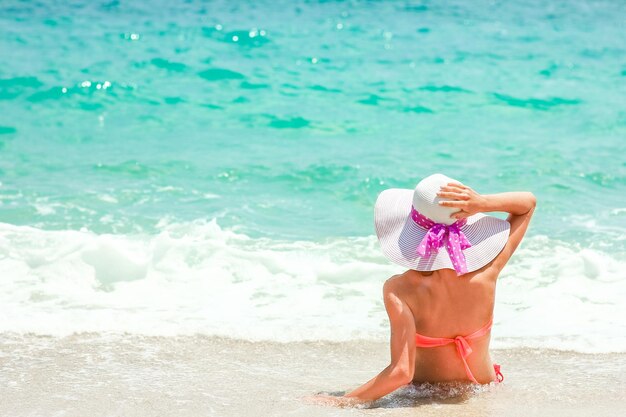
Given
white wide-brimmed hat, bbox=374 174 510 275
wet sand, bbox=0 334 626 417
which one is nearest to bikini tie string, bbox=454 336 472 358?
wet sand, bbox=0 334 626 417

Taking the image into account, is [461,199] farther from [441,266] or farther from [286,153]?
[286,153]

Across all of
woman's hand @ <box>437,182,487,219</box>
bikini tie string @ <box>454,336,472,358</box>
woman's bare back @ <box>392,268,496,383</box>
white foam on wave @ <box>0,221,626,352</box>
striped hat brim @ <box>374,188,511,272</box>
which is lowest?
white foam on wave @ <box>0,221,626,352</box>

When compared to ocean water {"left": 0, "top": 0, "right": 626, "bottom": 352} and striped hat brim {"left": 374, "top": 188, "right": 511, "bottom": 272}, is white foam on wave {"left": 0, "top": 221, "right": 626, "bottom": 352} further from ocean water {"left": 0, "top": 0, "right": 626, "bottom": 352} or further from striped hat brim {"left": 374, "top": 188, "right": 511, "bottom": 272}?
striped hat brim {"left": 374, "top": 188, "right": 511, "bottom": 272}

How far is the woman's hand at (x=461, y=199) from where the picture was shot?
3.30 m

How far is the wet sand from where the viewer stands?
3748 millimetres

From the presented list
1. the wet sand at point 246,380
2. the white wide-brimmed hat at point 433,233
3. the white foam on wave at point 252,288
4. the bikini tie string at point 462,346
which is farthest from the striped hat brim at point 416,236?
the white foam on wave at point 252,288

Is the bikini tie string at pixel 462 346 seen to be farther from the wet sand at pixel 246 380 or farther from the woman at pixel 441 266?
the wet sand at pixel 246 380

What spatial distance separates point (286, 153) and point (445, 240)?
5642 mm

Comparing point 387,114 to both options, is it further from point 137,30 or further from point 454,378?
point 454,378

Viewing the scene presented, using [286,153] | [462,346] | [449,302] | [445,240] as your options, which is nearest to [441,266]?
[445,240]

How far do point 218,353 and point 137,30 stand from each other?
10043mm

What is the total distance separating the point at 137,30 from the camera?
1376 cm

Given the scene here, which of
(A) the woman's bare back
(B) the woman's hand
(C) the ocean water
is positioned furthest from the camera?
(C) the ocean water

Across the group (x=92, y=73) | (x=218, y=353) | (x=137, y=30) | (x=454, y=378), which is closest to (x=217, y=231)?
(x=218, y=353)
